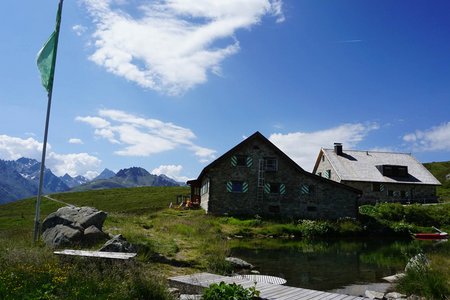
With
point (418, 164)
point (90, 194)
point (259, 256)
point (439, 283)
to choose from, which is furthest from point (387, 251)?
point (90, 194)

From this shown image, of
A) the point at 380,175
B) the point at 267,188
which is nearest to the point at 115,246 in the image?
the point at 267,188

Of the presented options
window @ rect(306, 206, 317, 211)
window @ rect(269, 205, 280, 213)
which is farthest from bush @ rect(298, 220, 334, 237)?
window @ rect(269, 205, 280, 213)

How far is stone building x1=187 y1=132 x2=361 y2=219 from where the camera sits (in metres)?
39.8

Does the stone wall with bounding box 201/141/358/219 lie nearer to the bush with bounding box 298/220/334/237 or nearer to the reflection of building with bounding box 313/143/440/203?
the bush with bounding box 298/220/334/237

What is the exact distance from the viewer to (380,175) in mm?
51844

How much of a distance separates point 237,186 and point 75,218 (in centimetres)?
2537

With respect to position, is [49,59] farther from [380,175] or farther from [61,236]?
[380,175]

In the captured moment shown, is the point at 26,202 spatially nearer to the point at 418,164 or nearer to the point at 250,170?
the point at 250,170

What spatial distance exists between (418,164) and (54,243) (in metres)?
54.2

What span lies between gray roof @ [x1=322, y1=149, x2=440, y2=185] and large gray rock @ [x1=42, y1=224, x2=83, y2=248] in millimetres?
40729

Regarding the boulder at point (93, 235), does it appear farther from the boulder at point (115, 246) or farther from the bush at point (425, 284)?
the bush at point (425, 284)

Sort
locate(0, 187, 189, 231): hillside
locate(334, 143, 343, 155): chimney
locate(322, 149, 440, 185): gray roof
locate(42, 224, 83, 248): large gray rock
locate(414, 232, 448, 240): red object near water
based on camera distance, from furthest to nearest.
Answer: locate(0, 187, 189, 231): hillside
locate(334, 143, 343, 155): chimney
locate(322, 149, 440, 185): gray roof
locate(414, 232, 448, 240): red object near water
locate(42, 224, 83, 248): large gray rock

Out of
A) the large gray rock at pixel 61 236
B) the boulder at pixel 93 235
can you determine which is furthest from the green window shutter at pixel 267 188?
the large gray rock at pixel 61 236

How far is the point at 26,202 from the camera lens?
74688mm
